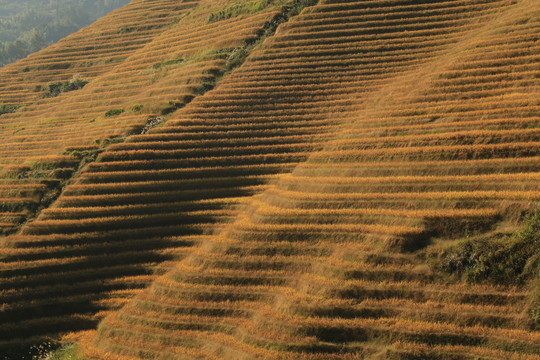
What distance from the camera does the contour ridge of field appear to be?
19.6 m

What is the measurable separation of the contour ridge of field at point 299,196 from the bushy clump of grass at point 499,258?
494mm

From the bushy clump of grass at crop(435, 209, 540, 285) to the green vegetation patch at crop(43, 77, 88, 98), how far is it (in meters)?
57.1

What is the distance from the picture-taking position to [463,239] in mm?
20594

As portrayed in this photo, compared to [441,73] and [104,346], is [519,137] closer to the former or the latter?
[441,73]

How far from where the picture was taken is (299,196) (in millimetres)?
A: 27172

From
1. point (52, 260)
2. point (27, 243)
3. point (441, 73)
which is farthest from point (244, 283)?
point (441, 73)

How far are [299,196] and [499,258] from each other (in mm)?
11734

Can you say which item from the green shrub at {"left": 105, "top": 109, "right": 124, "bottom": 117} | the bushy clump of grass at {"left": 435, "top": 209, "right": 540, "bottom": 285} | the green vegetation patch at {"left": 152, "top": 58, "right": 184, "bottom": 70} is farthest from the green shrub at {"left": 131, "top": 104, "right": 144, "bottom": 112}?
the bushy clump of grass at {"left": 435, "top": 209, "right": 540, "bottom": 285}

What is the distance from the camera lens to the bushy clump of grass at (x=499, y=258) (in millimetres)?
18578

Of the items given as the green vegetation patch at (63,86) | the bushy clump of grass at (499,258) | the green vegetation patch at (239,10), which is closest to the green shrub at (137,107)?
the green vegetation patch at (239,10)

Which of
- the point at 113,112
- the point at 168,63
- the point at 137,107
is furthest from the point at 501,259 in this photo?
the point at 168,63

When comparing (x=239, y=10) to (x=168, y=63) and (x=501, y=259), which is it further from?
(x=501, y=259)

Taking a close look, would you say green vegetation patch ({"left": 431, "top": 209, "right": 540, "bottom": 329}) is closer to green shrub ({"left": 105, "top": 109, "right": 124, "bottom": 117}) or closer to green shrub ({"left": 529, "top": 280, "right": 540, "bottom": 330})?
green shrub ({"left": 529, "top": 280, "right": 540, "bottom": 330})

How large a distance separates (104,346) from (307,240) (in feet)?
39.3
